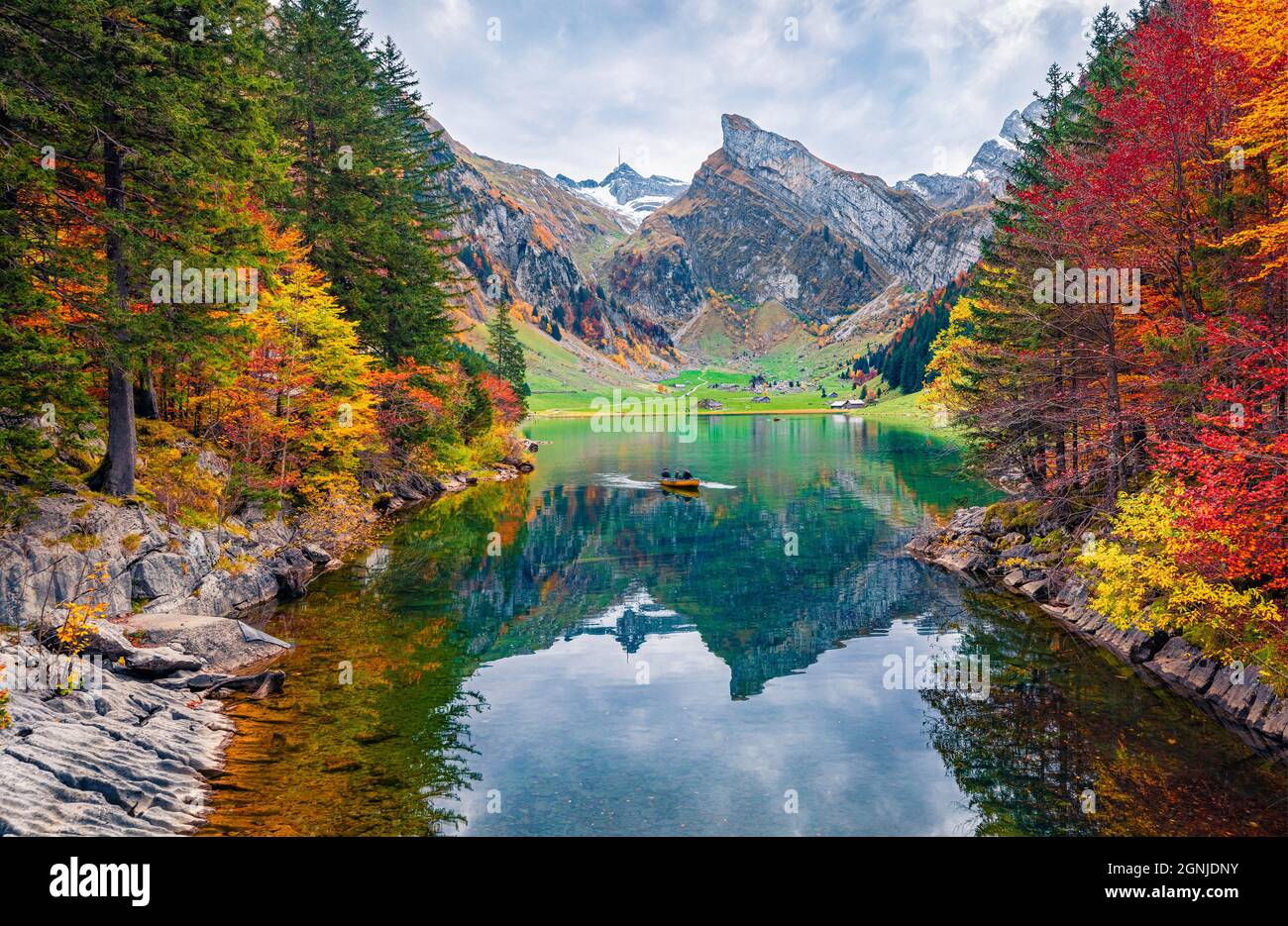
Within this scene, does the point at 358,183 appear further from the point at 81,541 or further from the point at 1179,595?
the point at 1179,595

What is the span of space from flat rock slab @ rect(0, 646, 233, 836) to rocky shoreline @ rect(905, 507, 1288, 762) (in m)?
23.5

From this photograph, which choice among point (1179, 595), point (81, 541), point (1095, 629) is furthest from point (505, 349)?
point (1179, 595)

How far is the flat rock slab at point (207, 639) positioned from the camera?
760 inches

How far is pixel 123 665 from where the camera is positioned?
56.5 feet

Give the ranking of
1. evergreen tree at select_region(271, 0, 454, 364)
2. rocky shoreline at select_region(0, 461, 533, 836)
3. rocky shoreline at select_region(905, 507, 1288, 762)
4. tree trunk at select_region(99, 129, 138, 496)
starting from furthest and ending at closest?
evergreen tree at select_region(271, 0, 454, 364)
tree trunk at select_region(99, 129, 138, 496)
rocky shoreline at select_region(905, 507, 1288, 762)
rocky shoreline at select_region(0, 461, 533, 836)

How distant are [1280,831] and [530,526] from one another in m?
39.4

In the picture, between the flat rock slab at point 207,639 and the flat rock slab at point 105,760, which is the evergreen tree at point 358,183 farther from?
the flat rock slab at point 105,760

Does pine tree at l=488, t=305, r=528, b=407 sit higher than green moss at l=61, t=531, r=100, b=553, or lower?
higher

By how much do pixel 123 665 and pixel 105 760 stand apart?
5.39 m

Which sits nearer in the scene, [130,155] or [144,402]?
[130,155]

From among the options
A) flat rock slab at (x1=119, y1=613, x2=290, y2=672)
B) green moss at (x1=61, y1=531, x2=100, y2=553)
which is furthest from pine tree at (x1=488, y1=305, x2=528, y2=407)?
green moss at (x1=61, y1=531, x2=100, y2=553)

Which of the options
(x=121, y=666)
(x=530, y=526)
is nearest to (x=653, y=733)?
(x=121, y=666)

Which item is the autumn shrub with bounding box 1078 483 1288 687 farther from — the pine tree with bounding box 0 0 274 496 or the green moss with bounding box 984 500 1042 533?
the pine tree with bounding box 0 0 274 496

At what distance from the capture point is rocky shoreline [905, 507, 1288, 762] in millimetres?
16547
